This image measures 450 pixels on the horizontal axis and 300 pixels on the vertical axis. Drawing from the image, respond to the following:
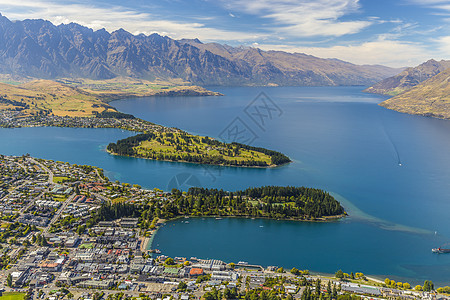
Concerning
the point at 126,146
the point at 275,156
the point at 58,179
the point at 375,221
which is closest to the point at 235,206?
the point at 375,221

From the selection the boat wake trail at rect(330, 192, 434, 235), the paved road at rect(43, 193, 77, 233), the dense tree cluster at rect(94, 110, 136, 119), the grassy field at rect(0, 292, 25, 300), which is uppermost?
the dense tree cluster at rect(94, 110, 136, 119)

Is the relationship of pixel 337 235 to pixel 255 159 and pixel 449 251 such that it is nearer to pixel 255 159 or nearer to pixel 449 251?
pixel 449 251

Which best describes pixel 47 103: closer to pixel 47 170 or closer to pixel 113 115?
pixel 113 115

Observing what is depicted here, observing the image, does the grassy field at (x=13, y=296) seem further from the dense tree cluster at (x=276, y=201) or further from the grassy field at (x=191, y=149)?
the grassy field at (x=191, y=149)

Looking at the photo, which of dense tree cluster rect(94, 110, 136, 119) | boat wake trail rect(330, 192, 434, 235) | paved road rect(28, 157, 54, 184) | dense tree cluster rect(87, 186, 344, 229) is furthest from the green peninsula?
dense tree cluster rect(94, 110, 136, 119)

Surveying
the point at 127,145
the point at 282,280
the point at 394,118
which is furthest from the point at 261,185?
the point at 394,118

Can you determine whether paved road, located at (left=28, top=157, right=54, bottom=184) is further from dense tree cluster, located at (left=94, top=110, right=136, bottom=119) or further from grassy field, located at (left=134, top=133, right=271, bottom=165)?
dense tree cluster, located at (left=94, top=110, right=136, bottom=119)

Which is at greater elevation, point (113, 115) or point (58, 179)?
point (113, 115)
